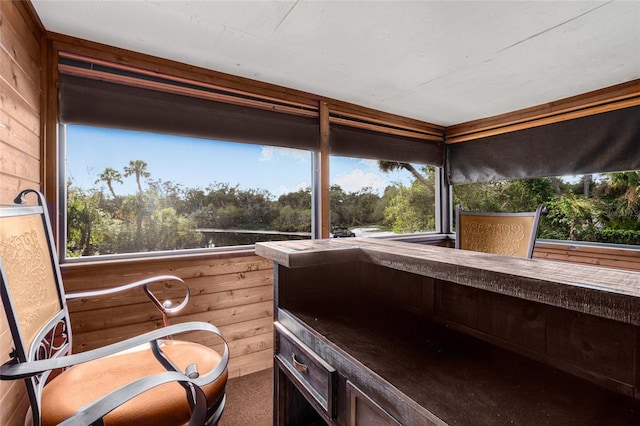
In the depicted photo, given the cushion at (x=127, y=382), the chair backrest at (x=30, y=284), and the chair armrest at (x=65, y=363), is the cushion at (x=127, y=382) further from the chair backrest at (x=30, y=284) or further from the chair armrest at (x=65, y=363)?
the chair armrest at (x=65, y=363)

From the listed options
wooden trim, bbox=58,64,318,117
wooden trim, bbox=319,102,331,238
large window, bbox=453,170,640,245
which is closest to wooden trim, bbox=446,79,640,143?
large window, bbox=453,170,640,245

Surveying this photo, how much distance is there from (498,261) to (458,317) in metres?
0.25

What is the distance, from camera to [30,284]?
1.11 metres

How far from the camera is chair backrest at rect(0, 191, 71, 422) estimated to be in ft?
3.02

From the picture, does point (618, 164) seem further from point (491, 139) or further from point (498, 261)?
point (498, 261)

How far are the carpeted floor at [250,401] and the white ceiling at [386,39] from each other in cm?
237

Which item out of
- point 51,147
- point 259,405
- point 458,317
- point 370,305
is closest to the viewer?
point 458,317

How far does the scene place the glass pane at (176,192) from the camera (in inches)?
79.7

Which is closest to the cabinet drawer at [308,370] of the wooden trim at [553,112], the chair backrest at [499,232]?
the chair backrest at [499,232]

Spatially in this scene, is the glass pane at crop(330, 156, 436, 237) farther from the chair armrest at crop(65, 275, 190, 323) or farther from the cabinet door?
the cabinet door

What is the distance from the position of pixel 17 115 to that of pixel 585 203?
4582mm

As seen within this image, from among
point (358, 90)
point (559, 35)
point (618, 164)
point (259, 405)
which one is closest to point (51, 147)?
point (259, 405)

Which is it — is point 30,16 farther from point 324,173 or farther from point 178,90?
point 324,173

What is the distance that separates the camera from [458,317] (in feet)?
3.15
